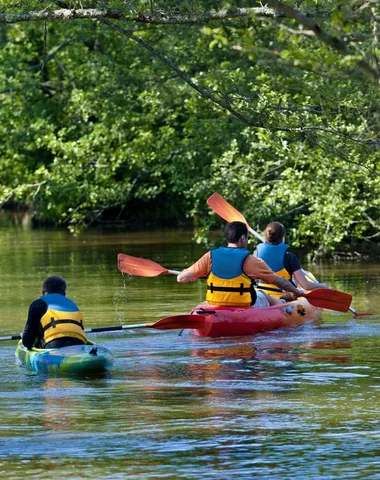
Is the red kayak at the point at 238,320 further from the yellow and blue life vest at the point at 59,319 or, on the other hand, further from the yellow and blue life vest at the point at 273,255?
the yellow and blue life vest at the point at 59,319

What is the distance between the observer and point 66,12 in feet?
33.9

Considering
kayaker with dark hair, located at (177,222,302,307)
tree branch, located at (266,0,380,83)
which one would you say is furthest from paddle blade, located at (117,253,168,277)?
tree branch, located at (266,0,380,83)

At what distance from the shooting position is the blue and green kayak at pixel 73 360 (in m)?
9.80

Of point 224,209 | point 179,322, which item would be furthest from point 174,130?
point 179,322

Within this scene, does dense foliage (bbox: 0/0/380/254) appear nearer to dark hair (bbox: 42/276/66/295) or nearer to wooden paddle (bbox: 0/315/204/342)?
wooden paddle (bbox: 0/315/204/342)

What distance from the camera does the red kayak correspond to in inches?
465

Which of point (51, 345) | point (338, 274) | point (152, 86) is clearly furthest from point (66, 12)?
point (152, 86)

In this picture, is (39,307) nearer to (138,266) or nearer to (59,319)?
(59,319)

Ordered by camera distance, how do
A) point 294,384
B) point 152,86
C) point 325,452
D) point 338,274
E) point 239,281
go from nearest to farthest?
1. point 325,452
2. point 294,384
3. point 239,281
4. point 338,274
5. point 152,86

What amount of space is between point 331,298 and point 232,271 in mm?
1269

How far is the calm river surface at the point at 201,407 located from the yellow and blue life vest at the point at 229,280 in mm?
437

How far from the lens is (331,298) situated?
41.1ft

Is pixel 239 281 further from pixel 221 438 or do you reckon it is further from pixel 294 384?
pixel 221 438

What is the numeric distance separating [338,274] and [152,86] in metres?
8.22
